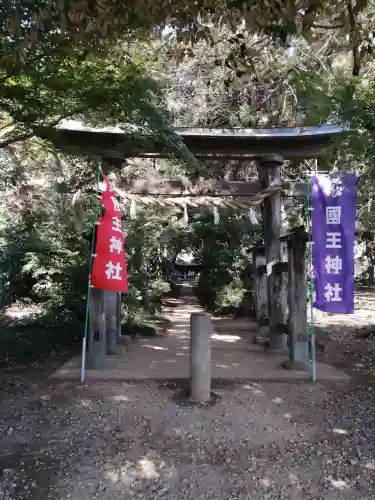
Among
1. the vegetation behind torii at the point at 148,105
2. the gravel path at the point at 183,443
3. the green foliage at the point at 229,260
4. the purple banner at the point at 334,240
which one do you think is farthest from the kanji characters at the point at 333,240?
the green foliage at the point at 229,260

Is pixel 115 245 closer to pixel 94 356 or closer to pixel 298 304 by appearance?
pixel 94 356

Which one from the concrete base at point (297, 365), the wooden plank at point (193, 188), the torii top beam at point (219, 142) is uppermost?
the torii top beam at point (219, 142)

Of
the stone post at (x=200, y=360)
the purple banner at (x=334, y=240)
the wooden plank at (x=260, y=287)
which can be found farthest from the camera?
the wooden plank at (x=260, y=287)

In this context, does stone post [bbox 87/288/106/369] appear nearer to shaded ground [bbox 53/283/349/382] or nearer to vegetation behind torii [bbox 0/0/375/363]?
shaded ground [bbox 53/283/349/382]

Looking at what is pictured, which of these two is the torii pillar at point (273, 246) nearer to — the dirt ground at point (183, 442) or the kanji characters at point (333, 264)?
the kanji characters at point (333, 264)

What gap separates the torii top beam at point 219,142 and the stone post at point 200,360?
2.58 metres

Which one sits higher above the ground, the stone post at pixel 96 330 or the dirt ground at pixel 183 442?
the stone post at pixel 96 330

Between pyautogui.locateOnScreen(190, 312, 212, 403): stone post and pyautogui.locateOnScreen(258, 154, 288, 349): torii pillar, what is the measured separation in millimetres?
2452

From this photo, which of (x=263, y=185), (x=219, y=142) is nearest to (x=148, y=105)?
(x=219, y=142)

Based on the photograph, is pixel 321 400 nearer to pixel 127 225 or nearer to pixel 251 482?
pixel 251 482

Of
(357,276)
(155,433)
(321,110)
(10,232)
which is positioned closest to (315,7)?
(321,110)

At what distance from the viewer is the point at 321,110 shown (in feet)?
11.4

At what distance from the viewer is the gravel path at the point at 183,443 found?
9.73ft

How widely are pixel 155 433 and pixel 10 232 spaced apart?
6955 mm
